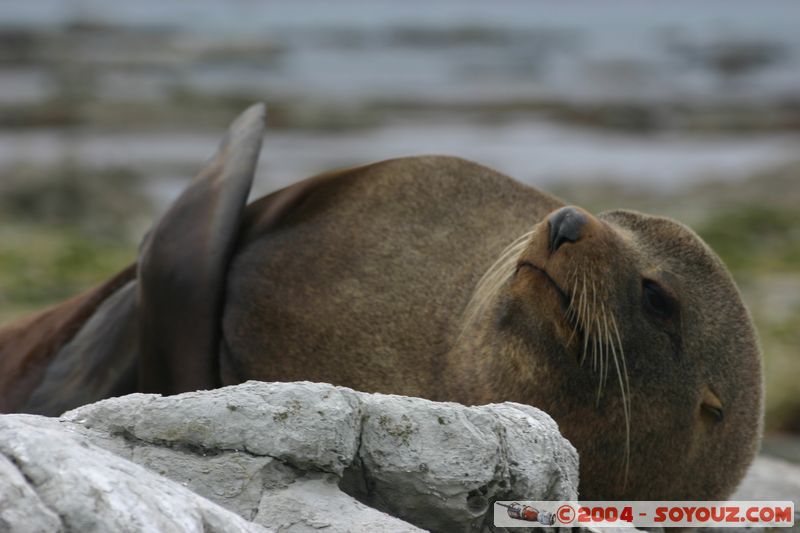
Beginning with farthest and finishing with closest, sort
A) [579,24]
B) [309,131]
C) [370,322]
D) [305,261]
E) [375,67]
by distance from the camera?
[579,24] < [375,67] < [309,131] < [305,261] < [370,322]

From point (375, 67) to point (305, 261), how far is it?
48273mm

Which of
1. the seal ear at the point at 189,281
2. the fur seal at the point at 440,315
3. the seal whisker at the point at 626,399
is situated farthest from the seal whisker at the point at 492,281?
the seal ear at the point at 189,281

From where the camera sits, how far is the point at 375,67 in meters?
54.2

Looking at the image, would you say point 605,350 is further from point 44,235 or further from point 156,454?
point 44,235

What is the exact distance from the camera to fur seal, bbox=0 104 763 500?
5.31m

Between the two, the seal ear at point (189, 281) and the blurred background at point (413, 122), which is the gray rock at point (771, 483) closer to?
the blurred background at point (413, 122)

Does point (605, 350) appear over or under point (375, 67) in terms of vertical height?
over

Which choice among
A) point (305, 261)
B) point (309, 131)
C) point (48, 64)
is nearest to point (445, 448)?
point (305, 261)

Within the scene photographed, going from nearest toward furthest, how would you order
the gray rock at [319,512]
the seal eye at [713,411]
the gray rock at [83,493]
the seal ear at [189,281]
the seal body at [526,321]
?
the gray rock at [83,493], the gray rock at [319,512], the seal body at [526,321], the seal eye at [713,411], the seal ear at [189,281]

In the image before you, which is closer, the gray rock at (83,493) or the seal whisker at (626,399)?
the gray rock at (83,493)

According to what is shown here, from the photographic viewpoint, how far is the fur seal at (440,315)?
17.4ft

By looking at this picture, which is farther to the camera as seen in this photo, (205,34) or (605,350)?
(205,34)

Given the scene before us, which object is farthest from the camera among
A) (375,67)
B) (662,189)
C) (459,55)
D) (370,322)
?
(459,55)

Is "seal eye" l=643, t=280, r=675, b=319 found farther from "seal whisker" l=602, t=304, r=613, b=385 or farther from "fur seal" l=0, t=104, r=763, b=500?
"seal whisker" l=602, t=304, r=613, b=385
